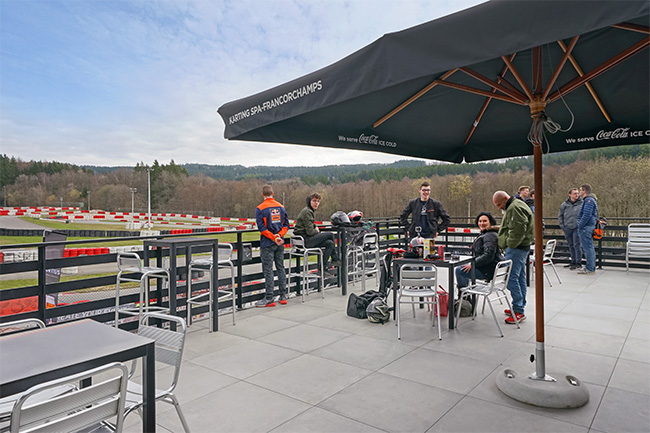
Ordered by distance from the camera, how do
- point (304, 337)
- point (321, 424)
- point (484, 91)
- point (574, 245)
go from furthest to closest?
1. point (574, 245)
2. point (304, 337)
3. point (484, 91)
4. point (321, 424)

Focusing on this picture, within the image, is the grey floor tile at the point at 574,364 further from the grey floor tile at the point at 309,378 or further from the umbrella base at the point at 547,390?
the grey floor tile at the point at 309,378

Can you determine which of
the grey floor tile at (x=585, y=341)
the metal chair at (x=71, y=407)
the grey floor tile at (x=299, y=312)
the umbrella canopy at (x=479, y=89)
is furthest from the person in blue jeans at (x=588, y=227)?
the metal chair at (x=71, y=407)

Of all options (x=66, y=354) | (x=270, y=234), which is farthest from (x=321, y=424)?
(x=270, y=234)

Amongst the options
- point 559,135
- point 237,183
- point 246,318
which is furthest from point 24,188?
point 559,135

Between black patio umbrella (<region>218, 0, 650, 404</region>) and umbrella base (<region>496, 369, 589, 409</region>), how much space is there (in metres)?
0.11

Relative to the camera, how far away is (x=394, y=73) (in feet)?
6.65

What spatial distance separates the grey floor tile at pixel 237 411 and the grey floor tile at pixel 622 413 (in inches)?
73.3

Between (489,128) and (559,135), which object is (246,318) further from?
(559,135)

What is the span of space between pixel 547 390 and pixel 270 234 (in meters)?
3.83

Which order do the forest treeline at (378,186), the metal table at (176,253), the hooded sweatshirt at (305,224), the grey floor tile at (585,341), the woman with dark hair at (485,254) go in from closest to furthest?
the grey floor tile at (585,341) < the metal table at (176,253) < the woman with dark hair at (485,254) < the hooded sweatshirt at (305,224) < the forest treeline at (378,186)

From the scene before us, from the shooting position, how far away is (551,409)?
2.62 metres

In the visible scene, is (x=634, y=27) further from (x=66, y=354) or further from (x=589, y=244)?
(x=589, y=244)

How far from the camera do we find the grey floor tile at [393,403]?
8.09 ft

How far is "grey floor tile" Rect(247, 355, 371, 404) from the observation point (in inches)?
115
